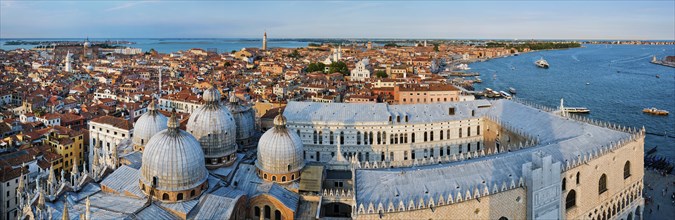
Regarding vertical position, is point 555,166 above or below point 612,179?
above

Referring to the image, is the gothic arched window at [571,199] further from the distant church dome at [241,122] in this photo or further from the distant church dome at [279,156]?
the distant church dome at [241,122]

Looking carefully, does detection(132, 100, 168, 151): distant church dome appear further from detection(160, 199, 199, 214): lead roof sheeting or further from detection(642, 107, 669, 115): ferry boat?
detection(642, 107, 669, 115): ferry boat

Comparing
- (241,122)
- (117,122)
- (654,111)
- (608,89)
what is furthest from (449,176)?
(608,89)

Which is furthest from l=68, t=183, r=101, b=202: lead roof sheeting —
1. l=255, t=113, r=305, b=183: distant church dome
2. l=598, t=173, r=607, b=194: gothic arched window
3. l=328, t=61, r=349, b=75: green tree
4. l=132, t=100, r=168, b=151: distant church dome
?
l=328, t=61, r=349, b=75: green tree

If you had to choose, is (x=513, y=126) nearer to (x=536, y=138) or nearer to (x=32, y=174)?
(x=536, y=138)

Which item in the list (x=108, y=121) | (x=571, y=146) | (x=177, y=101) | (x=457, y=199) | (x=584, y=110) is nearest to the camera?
(x=457, y=199)

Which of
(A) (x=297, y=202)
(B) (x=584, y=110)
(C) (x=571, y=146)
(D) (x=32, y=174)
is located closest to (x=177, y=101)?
(D) (x=32, y=174)
